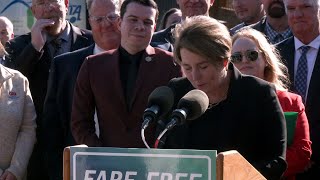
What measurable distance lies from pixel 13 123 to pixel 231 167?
3.13 metres

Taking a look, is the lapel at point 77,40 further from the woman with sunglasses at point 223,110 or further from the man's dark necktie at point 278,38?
the woman with sunglasses at point 223,110

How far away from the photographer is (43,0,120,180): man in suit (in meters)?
5.81

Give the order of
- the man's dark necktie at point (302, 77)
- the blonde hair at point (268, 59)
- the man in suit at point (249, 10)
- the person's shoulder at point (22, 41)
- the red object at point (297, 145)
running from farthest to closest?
the man in suit at point (249, 10), the person's shoulder at point (22, 41), the man's dark necktie at point (302, 77), the blonde hair at point (268, 59), the red object at point (297, 145)

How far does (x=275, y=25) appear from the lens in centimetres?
674

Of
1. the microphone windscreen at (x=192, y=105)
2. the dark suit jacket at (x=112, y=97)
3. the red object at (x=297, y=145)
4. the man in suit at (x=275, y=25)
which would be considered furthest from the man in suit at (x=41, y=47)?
the microphone windscreen at (x=192, y=105)

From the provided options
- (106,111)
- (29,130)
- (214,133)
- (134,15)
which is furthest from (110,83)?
(214,133)

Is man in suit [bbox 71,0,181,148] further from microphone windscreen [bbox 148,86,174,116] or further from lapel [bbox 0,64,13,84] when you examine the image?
microphone windscreen [bbox 148,86,174,116]

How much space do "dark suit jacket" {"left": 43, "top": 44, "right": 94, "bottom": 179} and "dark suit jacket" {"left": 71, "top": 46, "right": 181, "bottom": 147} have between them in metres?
0.51

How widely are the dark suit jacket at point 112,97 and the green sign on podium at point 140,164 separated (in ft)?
5.86

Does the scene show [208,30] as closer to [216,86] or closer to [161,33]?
[216,86]

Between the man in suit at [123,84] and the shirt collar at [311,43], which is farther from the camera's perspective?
the shirt collar at [311,43]

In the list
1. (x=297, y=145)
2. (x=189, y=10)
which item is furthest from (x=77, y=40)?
(x=297, y=145)

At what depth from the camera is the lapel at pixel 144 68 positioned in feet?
16.8

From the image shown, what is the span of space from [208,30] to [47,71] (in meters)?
2.76
